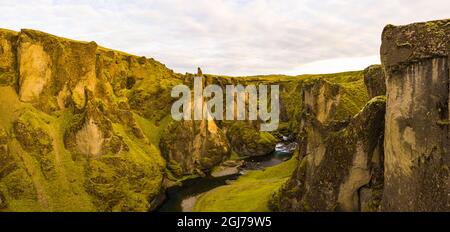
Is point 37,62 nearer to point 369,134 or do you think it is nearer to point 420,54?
point 369,134

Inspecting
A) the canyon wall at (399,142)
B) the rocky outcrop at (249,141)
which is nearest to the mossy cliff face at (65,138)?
the rocky outcrop at (249,141)

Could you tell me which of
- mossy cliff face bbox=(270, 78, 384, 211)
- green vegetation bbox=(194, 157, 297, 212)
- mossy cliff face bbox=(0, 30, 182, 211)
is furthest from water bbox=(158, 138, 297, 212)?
mossy cliff face bbox=(270, 78, 384, 211)

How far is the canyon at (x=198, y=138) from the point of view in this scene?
116ft

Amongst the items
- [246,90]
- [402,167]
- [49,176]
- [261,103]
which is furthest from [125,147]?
[261,103]

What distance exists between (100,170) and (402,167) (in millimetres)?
59745

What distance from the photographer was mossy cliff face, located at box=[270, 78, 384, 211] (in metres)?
44.3

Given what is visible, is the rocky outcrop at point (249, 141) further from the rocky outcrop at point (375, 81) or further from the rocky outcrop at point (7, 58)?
the rocky outcrop at point (375, 81)

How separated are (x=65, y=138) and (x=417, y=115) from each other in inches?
2736

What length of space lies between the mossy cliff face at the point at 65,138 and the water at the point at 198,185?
3.46m

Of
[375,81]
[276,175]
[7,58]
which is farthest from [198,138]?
[375,81]

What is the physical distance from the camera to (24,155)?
75.9 meters

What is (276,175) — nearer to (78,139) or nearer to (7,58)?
(78,139)

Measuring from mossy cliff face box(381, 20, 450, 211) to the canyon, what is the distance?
104 millimetres

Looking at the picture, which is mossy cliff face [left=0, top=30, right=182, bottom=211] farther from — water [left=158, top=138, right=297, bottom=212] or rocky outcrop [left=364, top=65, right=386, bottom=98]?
rocky outcrop [left=364, top=65, right=386, bottom=98]
